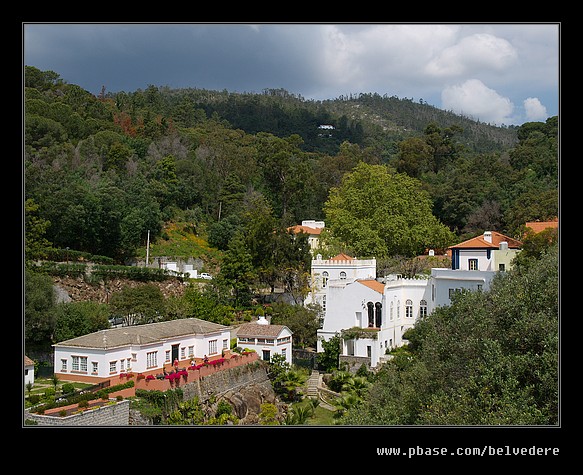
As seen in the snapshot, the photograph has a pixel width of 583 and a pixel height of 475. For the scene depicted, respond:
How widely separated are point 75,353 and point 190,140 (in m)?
28.1

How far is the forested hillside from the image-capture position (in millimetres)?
27062

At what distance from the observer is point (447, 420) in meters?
8.86

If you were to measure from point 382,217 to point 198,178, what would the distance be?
35.2ft

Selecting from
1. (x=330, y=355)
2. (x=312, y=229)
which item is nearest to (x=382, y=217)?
(x=312, y=229)

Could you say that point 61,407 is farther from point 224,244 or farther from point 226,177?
point 226,177

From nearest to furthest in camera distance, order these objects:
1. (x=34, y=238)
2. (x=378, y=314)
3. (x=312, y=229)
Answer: (x=378, y=314)
(x=34, y=238)
(x=312, y=229)

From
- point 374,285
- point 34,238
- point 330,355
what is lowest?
point 330,355

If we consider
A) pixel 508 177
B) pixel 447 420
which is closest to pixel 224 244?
pixel 508 177

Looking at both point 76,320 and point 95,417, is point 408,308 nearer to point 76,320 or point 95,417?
point 76,320

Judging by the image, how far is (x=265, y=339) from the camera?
2044 cm

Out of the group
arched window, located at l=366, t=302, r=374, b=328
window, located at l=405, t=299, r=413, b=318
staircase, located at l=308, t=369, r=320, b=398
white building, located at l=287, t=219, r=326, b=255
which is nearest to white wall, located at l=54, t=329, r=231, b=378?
staircase, located at l=308, t=369, r=320, b=398

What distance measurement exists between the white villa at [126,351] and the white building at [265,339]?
1854 mm

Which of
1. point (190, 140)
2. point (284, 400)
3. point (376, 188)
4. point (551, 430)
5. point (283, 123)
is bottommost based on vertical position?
point (284, 400)

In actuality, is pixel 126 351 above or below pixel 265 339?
above
